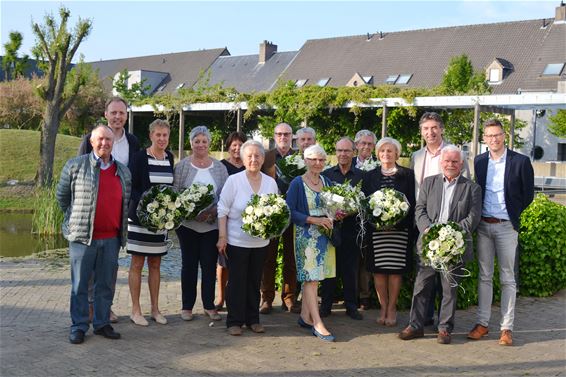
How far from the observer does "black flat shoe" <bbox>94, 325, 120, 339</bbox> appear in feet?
20.0

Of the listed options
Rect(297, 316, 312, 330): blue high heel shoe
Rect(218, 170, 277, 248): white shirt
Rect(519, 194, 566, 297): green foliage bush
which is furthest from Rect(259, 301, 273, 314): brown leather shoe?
Rect(519, 194, 566, 297): green foliage bush

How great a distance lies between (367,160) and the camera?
24.5ft

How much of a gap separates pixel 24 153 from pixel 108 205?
79.1 feet

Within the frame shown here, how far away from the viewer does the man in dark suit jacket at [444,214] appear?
617 centimetres

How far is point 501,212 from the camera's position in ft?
20.5

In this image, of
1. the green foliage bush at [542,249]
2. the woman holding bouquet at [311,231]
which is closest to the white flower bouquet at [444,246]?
the woman holding bouquet at [311,231]

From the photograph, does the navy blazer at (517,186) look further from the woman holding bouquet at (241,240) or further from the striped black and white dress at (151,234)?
the striped black and white dress at (151,234)

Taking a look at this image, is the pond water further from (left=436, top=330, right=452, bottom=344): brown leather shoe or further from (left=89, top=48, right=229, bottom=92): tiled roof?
(left=89, top=48, right=229, bottom=92): tiled roof

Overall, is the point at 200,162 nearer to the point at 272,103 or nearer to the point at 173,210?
the point at 173,210

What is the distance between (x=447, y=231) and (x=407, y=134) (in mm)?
16008

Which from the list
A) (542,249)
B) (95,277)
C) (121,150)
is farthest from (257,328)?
(542,249)

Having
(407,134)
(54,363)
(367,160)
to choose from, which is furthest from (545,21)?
(54,363)

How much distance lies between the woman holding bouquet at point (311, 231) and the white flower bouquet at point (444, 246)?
986 mm

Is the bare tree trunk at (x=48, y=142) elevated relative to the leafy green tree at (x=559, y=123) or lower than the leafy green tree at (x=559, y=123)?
lower
